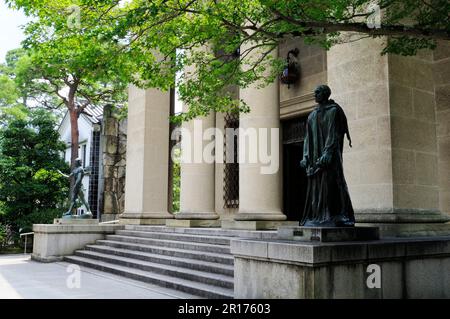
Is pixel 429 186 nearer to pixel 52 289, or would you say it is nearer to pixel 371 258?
pixel 371 258

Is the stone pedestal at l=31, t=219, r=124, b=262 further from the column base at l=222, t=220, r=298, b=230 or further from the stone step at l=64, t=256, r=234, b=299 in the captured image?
the column base at l=222, t=220, r=298, b=230

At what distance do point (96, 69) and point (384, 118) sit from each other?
618 cm

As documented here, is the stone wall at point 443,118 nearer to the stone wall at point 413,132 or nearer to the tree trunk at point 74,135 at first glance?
the stone wall at point 413,132

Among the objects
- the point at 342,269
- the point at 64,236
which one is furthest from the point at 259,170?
the point at 64,236

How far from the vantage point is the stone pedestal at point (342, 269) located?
5961mm

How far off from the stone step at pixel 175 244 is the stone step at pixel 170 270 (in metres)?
0.92

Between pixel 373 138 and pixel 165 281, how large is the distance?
18.2 ft

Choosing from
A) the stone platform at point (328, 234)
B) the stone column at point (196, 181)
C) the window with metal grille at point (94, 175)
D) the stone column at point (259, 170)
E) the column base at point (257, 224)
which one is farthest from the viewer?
the window with metal grille at point (94, 175)

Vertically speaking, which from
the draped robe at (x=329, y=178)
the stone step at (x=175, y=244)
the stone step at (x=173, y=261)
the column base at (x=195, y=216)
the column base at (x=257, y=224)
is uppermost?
the draped robe at (x=329, y=178)

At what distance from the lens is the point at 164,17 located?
923 cm

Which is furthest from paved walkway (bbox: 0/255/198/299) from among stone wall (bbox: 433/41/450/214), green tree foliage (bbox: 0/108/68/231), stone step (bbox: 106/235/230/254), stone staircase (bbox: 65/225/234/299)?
green tree foliage (bbox: 0/108/68/231)

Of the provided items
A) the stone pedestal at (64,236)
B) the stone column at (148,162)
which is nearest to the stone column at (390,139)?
the stone column at (148,162)

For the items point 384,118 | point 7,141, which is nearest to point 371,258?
point 384,118

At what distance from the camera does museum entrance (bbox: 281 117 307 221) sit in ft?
56.1
